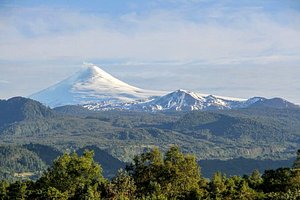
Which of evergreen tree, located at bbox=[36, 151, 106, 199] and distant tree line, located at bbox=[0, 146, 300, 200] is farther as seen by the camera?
evergreen tree, located at bbox=[36, 151, 106, 199]

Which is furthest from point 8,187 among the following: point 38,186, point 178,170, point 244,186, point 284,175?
point 284,175

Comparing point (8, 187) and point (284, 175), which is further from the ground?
point (284, 175)

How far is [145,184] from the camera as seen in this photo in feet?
195

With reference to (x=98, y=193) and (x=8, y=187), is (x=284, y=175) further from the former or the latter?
(x=8, y=187)

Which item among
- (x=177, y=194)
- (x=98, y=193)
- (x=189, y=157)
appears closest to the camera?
(x=98, y=193)

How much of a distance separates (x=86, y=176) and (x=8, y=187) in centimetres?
845

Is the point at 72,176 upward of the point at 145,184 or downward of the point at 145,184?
upward

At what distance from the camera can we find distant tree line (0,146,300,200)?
54.3 metres

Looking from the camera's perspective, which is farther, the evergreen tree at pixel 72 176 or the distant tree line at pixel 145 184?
the evergreen tree at pixel 72 176

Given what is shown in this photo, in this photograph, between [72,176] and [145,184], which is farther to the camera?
[145,184]

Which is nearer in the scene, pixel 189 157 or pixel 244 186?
pixel 244 186

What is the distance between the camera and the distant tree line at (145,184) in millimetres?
54312

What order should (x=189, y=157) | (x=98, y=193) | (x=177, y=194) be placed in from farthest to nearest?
(x=189, y=157), (x=177, y=194), (x=98, y=193)

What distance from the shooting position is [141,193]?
188 ft
